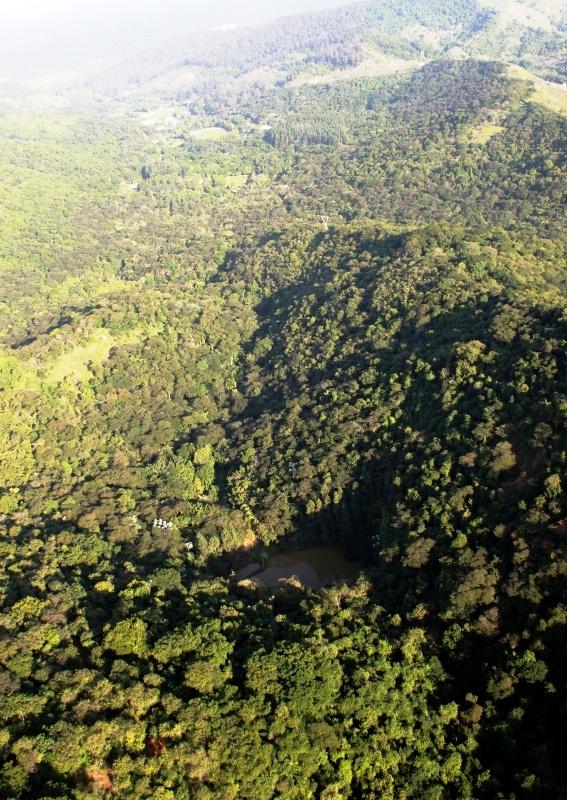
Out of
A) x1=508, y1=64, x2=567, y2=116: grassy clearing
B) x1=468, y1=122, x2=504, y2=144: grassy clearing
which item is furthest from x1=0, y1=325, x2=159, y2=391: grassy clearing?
x1=508, y1=64, x2=567, y2=116: grassy clearing

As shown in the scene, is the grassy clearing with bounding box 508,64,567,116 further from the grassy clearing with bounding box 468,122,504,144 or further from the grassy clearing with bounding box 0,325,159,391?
the grassy clearing with bounding box 0,325,159,391

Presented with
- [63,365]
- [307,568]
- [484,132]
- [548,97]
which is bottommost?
[307,568]

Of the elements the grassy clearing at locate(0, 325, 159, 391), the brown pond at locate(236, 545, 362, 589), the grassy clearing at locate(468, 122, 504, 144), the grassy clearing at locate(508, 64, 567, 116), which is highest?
the grassy clearing at locate(508, 64, 567, 116)

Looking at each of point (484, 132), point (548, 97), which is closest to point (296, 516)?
point (484, 132)

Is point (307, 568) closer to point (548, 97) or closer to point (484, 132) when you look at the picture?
point (484, 132)

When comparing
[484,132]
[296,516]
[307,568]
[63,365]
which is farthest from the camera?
[484,132]

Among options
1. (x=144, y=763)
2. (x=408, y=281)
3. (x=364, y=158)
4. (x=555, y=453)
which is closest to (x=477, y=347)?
(x=555, y=453)

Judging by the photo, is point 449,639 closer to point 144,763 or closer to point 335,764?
point 335,764
